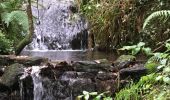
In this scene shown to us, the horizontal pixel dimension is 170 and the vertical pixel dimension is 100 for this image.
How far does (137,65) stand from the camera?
6.34 metres

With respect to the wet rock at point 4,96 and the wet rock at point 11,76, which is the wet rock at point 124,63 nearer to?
the wet rock at point 11,76

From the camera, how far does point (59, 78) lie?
631cm

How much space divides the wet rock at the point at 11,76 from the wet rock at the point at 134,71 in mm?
1664

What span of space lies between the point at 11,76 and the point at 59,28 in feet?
17.7

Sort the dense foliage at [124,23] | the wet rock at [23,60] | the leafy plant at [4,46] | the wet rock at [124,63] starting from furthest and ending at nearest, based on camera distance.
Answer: the dense foliage at [124,23]
the leafy plant at [4,46]
the wet rock at [23,60]
the wet rock at [124,63]

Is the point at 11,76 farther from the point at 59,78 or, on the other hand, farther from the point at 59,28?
the point at 59,28

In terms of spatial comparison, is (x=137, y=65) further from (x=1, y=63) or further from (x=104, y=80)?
(x=1, y=63)

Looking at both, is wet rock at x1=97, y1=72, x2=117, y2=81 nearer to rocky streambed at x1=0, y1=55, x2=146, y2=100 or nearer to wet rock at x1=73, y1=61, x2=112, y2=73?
rocky streambed at x1=0, y1=55, x2=146, y2=100

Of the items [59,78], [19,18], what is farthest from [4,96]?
[19,18]

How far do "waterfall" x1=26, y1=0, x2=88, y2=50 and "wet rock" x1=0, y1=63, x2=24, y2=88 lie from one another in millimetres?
4344

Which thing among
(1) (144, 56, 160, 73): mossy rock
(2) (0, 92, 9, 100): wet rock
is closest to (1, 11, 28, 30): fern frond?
(2) (0, 92, 9, 100): wet rock

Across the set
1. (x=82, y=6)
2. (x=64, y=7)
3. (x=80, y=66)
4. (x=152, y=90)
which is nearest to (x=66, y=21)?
(x=64, y=7)

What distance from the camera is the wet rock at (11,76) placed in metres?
6.26

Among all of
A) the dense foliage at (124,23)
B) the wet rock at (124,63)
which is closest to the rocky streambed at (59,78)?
the wet rock at (124,63)
